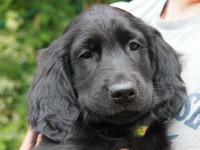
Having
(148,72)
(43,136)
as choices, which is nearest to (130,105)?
(148,72)

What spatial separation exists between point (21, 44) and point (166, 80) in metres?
2.55

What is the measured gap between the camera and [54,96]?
2957 mm

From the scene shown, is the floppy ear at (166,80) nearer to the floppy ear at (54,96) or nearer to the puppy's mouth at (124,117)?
the puppy's mouth at (124,117)

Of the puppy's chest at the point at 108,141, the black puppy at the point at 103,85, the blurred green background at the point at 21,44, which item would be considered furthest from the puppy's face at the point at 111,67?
the blurred green background at the point at 21,44

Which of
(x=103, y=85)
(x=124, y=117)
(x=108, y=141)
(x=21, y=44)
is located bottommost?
(x=21, y=44)

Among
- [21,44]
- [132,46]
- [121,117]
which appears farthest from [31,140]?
[21,44]

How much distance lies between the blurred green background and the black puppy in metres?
2.14

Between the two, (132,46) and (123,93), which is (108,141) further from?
(132,46)

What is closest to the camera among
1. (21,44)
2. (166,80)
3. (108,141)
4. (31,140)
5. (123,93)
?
(123,93)

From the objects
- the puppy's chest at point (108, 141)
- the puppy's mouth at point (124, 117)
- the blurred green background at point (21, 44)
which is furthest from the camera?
the blurred green background at point (21, 44)

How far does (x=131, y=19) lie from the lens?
3025 millimetres

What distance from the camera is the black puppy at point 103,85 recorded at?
284 centimetres

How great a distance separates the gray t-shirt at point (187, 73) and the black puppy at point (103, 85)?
4 cm

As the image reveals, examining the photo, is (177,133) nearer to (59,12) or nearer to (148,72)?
(148,72)
